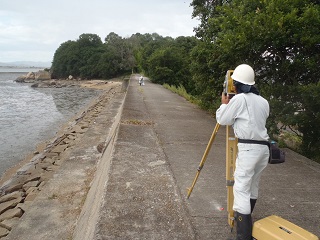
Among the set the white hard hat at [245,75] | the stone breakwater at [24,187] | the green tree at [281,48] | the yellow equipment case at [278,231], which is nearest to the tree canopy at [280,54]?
the green tree at [281,48]

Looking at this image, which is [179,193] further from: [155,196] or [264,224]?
[264,224]

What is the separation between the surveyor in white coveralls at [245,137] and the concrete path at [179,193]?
0.60 m

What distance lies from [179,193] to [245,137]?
1.67 meters

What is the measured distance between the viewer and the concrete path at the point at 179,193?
10.6ft

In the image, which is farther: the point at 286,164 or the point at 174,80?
the point at 174,80

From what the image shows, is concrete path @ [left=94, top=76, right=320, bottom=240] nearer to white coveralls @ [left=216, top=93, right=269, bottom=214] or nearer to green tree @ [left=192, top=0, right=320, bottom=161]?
white coveralls @ [left=216, top=93, right=269, bottom=214]

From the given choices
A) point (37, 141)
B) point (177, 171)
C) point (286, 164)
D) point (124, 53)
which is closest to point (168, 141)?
point (177, 171)

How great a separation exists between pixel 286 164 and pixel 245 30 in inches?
112

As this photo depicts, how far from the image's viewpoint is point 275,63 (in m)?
6.93

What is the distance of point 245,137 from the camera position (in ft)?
8.91

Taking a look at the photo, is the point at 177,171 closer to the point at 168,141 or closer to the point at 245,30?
the point at 168,141

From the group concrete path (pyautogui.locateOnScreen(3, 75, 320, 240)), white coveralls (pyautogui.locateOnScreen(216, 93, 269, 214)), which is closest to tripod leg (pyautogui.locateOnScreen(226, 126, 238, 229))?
white coveralls (pyautogui.locateOnScreen(216, 93, 269, 214))

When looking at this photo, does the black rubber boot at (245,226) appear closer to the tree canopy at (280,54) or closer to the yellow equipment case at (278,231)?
the yellow equipment case at (278,231)

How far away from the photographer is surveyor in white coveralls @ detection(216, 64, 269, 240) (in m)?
2.66
